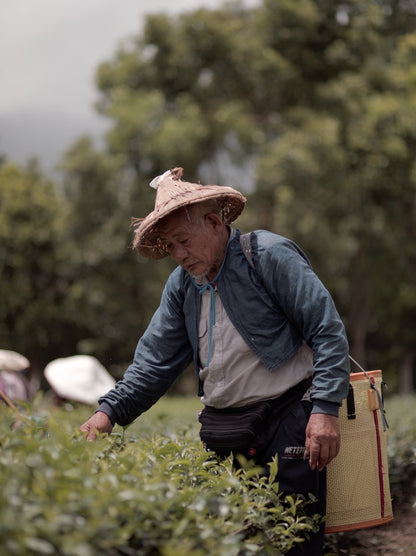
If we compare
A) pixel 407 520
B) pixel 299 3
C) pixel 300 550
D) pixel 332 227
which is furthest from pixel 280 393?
pixel 299 3

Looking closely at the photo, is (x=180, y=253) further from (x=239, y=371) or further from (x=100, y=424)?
(x=100, y=424)

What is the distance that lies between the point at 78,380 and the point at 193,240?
178 inches

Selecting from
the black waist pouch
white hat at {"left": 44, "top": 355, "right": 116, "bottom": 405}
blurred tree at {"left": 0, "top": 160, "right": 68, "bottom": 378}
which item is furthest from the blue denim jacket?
blurred tree at {"left": 0, "top": 160, "right": 68, "bottom": 378}

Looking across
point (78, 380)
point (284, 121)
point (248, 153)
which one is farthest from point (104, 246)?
point (78, 380)

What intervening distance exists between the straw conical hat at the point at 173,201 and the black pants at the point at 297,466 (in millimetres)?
969

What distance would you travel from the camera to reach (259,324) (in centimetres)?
325

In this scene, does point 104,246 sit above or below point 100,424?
above

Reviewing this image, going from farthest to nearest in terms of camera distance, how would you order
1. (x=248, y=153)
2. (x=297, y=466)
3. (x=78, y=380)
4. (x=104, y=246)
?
(x=104, y=246) → (x=248, y=153) → (x=78, y=380) → (x=297, y=466)

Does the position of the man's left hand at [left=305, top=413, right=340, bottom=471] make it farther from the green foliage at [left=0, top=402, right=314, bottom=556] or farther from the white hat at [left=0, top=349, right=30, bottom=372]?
the white hat at [left=0, top=349, right=30, bottom=372]

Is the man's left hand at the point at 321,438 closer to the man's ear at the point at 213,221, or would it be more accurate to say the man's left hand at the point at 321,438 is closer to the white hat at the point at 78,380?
the man's ear at the point at 213,221

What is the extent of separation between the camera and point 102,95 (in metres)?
26.2

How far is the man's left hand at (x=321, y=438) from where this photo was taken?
9.93 ft

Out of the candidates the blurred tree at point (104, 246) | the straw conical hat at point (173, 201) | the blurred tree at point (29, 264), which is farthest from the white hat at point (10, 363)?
the blurred tree at point (29, 264)

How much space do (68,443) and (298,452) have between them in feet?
4.35
